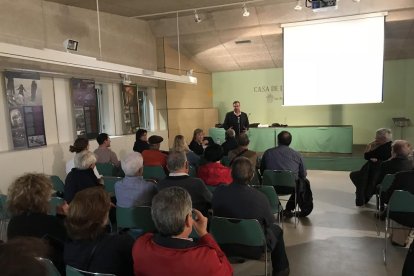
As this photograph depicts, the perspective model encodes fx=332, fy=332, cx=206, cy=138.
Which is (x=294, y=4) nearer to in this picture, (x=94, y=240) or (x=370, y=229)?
(x=370, y=229)

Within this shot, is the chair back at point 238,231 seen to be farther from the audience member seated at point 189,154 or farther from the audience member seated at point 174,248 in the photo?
the audience member seated at point 189,154

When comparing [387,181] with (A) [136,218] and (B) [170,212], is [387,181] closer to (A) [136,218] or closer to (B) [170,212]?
(A) [136,218]

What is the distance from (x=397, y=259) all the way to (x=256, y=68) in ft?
26.4

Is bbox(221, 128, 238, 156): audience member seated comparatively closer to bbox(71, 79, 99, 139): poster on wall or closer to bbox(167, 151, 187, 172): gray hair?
bbox(167, 151, 187, 172): gray hair

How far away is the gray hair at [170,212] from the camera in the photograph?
1.62m

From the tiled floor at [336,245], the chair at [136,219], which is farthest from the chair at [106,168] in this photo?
the tiled floor at [336,245]

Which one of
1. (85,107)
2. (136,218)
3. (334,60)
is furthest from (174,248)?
(334,60)

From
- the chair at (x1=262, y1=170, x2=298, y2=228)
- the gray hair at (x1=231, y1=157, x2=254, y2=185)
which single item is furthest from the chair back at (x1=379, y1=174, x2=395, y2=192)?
the gray hair at (x1=231, y1=157, x2=254, y2=185)

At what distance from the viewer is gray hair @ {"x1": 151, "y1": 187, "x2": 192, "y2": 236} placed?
63.6 inches

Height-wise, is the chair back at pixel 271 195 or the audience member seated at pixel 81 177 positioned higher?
the audience member seated at pixel 81 177

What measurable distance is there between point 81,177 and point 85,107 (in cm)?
350

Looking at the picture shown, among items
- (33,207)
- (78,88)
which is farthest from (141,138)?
(33,207)

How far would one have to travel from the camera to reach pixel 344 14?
268 inches

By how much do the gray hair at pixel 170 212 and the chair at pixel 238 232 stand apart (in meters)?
0.86
